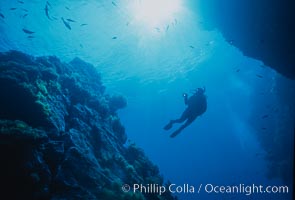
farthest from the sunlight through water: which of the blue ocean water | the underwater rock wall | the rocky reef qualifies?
the rocky reef

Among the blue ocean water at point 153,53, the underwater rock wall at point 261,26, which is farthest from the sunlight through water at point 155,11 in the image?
the underwater rock wall at point 261,26

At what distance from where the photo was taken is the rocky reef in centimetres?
694

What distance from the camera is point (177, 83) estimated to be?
52812 mm

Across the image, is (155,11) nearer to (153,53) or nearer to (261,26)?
(261,26)

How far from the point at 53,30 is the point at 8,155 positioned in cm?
2288

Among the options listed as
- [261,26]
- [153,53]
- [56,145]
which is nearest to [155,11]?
[261,26]

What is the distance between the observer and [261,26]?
1608 cm

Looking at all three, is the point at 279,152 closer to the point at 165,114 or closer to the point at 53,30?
the point at 53,30

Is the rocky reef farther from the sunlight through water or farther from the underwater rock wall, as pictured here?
the sunlight through water

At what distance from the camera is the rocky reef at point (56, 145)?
6941 mm

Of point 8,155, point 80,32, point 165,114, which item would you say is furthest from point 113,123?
point 165,114

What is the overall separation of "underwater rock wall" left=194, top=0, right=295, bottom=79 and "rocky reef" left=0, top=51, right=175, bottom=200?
990 cm

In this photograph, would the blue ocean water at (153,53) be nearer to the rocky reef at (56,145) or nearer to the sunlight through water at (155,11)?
the sunlight through water at (155,11)

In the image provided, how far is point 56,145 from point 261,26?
1483 cm
